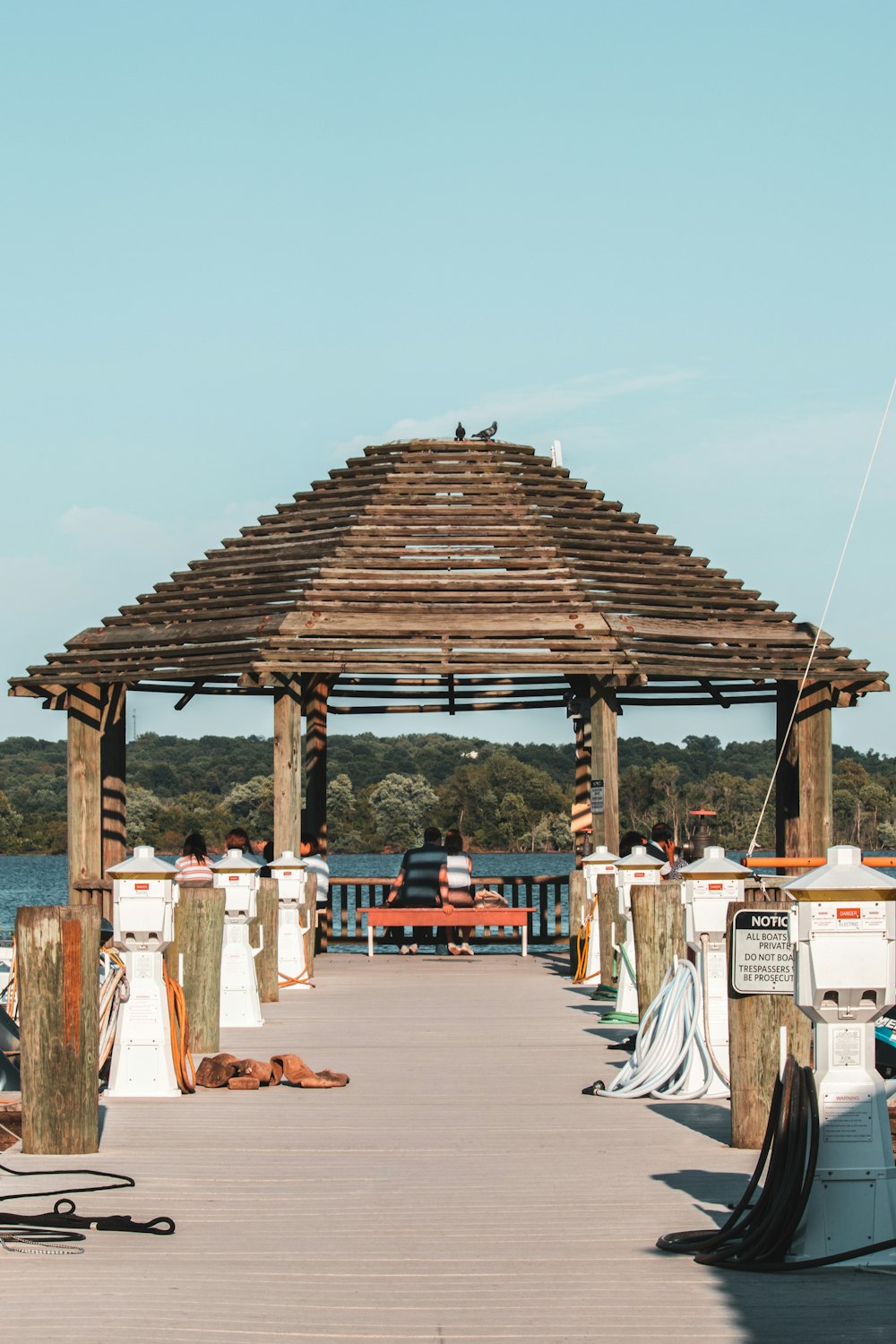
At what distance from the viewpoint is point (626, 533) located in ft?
74.2

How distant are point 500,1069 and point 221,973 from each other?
3045mm

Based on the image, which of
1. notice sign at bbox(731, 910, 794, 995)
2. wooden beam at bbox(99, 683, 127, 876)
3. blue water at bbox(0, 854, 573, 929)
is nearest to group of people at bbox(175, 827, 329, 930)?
wooden beam at bbox(99, 683, 127, 876)

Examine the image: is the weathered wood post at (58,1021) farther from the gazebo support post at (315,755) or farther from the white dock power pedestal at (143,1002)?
the gazebo support post at (315,755)

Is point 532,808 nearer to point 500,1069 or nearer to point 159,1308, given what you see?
point 500,1069

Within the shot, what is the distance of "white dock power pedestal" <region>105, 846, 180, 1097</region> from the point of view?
32.3 feet

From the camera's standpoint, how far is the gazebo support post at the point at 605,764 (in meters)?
19.8

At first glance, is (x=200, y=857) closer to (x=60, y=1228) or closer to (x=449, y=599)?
(x=449, y=599)

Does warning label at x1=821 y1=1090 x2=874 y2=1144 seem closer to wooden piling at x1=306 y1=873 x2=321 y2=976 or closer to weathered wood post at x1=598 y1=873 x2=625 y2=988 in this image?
weathered wood post at x1=598 y1=873 x2=625 y2=988

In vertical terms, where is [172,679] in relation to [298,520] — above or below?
below

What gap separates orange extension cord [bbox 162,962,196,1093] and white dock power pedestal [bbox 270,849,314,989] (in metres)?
6.91

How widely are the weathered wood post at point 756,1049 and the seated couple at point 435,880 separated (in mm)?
12044

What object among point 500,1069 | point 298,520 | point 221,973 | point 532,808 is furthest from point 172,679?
point 532,808

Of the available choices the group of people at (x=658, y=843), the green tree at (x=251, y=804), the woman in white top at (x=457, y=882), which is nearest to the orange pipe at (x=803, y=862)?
the group of people at (x=658, y=843)

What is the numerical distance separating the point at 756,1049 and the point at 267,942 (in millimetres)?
7651
